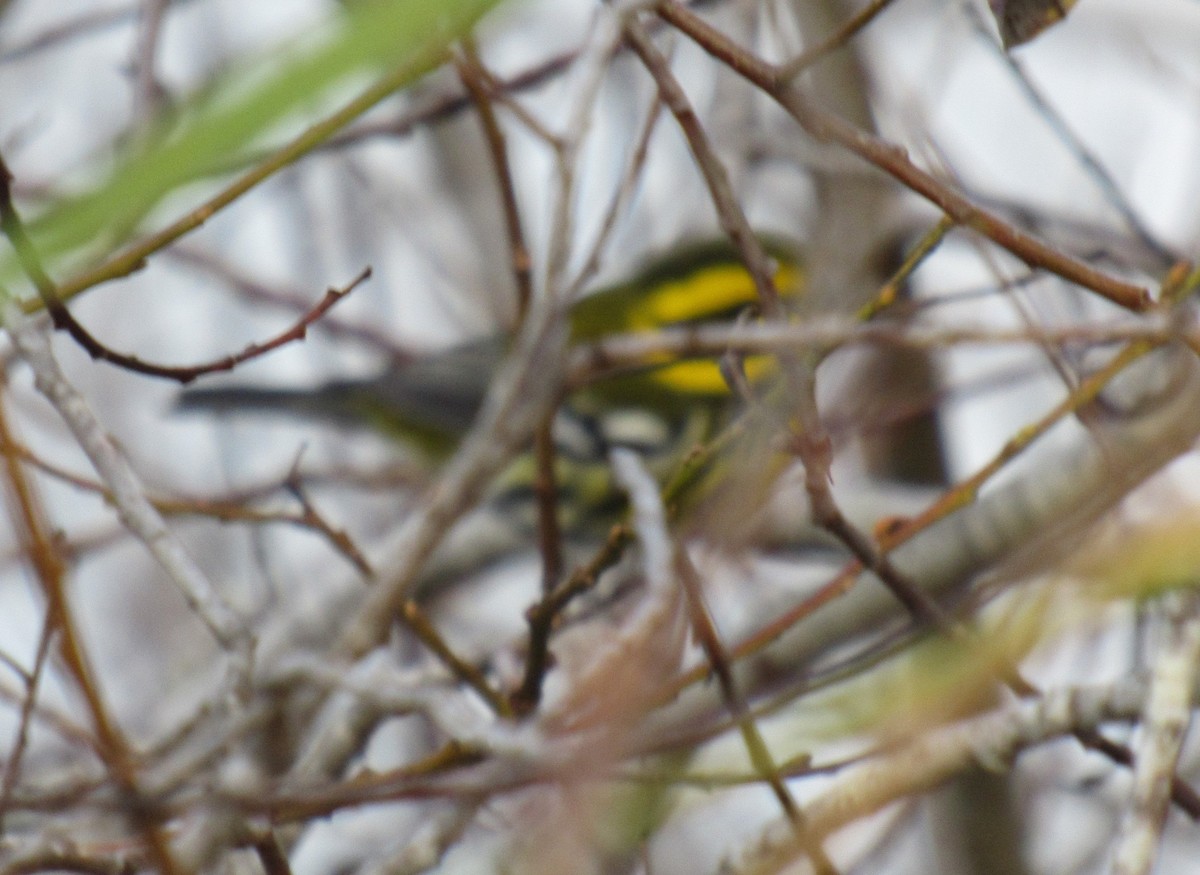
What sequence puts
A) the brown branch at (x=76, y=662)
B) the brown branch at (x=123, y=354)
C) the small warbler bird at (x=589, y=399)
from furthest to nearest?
the small warbler bird at (x=589, y=399) → the brown branch at (x=123, y=354) → the brown branch at (x=76, y=662)

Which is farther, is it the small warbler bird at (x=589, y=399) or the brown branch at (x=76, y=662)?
the small warbler bird at (x=589, y=399)

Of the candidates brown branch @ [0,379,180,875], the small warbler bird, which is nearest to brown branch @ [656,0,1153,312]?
brown branch @ [0,379,180,875]

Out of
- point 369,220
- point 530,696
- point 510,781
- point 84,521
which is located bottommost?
point 510,781

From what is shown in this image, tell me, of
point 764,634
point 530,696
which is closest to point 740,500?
point 764,634

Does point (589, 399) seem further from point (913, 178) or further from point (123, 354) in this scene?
point (913, 178)

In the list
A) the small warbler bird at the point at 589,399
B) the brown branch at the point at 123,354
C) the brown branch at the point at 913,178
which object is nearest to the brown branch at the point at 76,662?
the brown branch at the point at 123,354

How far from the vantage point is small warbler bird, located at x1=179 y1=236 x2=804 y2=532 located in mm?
4234

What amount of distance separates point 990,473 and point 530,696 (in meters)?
0.57

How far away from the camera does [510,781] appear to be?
1118 mm

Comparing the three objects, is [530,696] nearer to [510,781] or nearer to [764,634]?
[764,634]

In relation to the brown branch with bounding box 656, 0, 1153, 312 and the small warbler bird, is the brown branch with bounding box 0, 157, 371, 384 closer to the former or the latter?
the brown branch with bounding box 656, 0, 1153, 312

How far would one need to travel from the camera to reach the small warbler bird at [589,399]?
4234mm

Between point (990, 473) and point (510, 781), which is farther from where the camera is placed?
point (990, 473)

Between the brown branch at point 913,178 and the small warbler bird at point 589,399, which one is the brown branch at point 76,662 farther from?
the small warbler bird at point 589,399
